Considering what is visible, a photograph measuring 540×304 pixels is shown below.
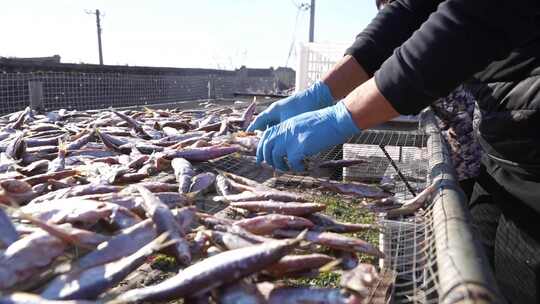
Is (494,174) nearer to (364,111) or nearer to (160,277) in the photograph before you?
(364,111)

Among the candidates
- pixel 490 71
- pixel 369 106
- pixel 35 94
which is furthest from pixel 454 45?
pixel 35 94

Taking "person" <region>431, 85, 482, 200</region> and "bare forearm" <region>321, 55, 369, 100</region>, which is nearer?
"person" <region>431, 85, 482, 200</region>

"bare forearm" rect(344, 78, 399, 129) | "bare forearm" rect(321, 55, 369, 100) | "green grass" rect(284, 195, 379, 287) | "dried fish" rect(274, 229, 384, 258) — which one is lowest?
"green grass" rect(284, 195, 379, 287)

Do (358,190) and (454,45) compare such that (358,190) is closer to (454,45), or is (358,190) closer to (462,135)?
(462,135)

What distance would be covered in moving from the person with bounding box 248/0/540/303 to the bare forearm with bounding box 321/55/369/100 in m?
0.25

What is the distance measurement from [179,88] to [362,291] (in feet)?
43.3

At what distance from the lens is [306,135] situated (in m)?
3.05

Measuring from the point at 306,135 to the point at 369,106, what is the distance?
0.61 m

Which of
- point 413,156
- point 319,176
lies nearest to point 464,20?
point 319,176

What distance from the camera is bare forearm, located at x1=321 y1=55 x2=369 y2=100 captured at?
4.03 metres

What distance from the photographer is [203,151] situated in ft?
13.4

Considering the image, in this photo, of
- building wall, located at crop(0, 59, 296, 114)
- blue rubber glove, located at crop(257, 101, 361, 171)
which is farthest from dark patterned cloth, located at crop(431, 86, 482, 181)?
building wall, located at crop(0, 59, 296, 114)

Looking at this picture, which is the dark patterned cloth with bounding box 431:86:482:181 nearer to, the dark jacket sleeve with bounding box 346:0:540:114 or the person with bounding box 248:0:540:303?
the person with bounding box 248:0:540:303

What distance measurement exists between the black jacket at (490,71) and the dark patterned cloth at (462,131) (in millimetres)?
1003
